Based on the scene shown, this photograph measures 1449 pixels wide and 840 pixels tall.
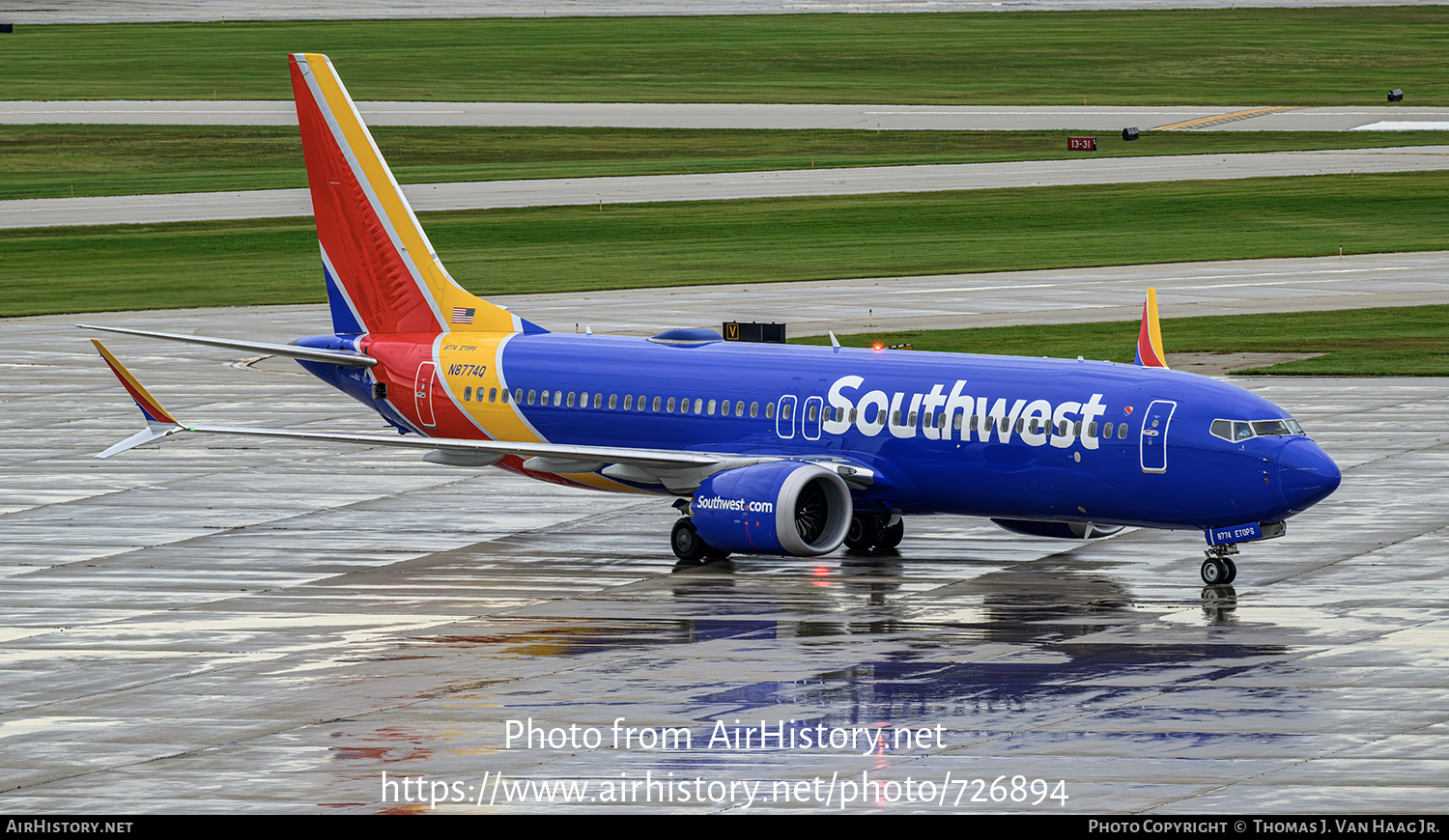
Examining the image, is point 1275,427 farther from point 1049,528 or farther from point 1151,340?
point 1151,340

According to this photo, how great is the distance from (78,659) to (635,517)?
49.4 feet

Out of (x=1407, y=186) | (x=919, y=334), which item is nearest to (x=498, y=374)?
(x=919, y=334)

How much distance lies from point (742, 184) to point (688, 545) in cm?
7897

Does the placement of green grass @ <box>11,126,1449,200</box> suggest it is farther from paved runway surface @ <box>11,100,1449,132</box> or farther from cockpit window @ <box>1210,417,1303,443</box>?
cockpit window @ <box>1210,417,1303,443</box>

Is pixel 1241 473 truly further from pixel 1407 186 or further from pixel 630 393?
pixel 1407 186

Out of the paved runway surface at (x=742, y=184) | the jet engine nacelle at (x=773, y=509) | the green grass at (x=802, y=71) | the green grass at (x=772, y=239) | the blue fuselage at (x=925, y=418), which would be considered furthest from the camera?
the green grass at (x=802, y=71)

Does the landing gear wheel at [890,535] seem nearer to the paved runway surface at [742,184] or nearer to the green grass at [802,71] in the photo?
the paved runway surface at [742,184]

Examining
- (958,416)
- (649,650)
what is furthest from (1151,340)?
(649,650)

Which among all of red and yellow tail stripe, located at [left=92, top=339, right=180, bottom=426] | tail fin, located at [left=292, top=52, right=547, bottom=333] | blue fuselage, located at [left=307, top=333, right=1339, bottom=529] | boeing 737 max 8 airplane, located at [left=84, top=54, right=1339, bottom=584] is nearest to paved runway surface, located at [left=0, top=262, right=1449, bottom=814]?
boeing 737 max 8 airplane, located at [left=84, top=54, right=1339, bottom=584]

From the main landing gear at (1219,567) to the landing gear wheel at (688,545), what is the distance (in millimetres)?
8927

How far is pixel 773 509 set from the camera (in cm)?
3566

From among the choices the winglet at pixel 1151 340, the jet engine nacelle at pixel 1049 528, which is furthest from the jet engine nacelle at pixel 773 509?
the winglet at pixel 1151 340

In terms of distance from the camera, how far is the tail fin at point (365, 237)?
144 ft

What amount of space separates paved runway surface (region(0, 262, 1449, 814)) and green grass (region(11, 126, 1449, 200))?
2936 inches
